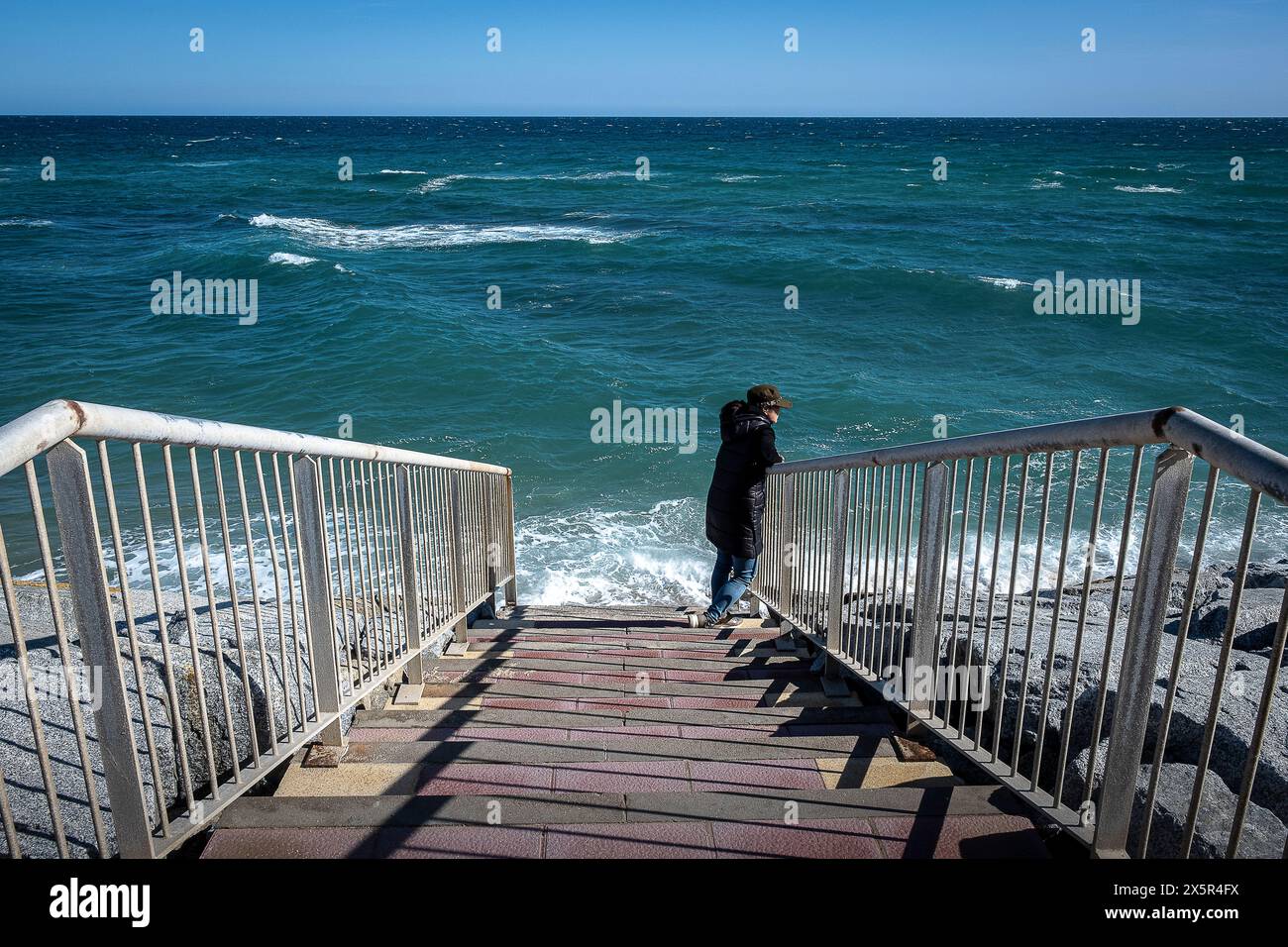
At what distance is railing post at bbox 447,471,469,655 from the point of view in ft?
19.3

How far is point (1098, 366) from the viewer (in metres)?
22.0

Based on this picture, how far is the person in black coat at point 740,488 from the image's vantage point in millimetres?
6438

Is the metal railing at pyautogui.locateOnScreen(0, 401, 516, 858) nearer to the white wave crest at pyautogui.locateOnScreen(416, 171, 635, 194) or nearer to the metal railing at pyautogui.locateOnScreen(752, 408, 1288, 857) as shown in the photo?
the metal railing at pyautogui.locateOnScreen(752, 408, 1288, 857)

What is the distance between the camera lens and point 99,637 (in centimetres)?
222

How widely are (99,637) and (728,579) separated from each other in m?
5.36

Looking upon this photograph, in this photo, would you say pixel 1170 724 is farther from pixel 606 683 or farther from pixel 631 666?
pixel 631 666

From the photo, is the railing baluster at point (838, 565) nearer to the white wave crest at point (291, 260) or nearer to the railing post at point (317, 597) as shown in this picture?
the railing post at point (317, 597)

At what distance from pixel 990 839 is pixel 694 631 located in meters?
4.18

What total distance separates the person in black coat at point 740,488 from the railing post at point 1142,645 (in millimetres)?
3875

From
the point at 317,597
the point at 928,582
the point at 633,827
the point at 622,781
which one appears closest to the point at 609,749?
the point at 622,781

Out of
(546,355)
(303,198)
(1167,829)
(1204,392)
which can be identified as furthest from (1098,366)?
(303,198)

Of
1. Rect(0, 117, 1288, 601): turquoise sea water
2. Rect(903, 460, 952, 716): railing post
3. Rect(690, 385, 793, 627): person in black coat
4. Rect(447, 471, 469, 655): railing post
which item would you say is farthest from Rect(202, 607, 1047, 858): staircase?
Rect(0, 117, 1288, 601): turquoise sea water

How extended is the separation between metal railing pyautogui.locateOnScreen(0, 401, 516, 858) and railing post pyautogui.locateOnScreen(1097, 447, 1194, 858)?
2.43 meters
